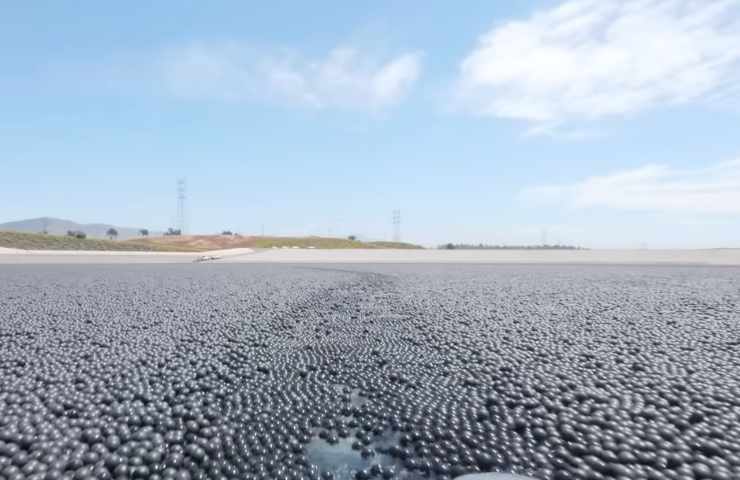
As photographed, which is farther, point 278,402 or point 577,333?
point 577,333

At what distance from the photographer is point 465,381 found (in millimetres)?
2641

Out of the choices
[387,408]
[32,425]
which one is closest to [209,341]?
[32,425]

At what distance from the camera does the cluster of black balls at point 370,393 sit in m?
1.80

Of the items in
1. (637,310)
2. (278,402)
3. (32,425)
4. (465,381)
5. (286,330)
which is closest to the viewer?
(32,425)

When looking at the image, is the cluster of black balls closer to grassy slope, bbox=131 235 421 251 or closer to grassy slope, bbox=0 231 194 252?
grassy slope, bbox=0 231 194 252

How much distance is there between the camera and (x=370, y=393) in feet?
8.32

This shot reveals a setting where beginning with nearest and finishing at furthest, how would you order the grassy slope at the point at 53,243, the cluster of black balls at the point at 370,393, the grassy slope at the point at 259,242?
the cluster of black balls at the point at 370,393 < the grassy slope at the point at 53,243 < the grassy slope at the point at 259,242

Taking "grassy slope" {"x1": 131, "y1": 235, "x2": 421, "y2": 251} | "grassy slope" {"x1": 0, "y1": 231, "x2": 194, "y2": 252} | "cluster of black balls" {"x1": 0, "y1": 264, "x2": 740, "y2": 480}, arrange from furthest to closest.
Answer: "grassy slope" {"x1": 131, "y1": 235, "x2": 421, "y2": 251} → "grassy slope" {"x1": 0, "y1": 231, "x2": 194, "y2": 252} → "cluster of black balls" {"x1": 0, "y1": 264, "x2": 740, "y2": 480}

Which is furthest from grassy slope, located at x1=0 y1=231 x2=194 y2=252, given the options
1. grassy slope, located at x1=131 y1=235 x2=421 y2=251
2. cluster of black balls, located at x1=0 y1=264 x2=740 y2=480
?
cluster of black balls, located at x1=0 y1=264 x2=740 y2=480

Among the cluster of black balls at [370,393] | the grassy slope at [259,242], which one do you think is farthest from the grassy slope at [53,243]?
the cluster of black balls at [370,393]

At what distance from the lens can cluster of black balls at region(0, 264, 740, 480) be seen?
5.91ft

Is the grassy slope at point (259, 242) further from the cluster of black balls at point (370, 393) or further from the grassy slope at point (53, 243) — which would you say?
the cluster of black balls at point (370, 393)

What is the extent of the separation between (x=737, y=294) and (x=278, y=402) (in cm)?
634

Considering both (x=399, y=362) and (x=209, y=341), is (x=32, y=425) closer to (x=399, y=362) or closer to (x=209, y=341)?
(x=209, y=341)
